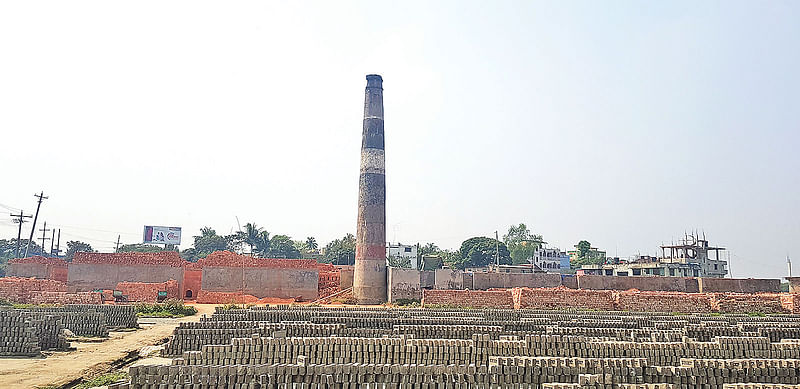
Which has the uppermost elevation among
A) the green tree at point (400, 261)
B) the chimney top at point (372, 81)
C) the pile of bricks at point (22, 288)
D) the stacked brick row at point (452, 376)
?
the chimney top at point (372, 81)

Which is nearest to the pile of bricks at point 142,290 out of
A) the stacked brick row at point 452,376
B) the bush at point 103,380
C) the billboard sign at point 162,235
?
the bush at point 103,380

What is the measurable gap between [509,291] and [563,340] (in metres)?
20.2

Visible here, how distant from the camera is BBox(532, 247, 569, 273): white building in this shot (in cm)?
7012

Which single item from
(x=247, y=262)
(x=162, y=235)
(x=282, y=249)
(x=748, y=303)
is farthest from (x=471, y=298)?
(x=162, y=235)

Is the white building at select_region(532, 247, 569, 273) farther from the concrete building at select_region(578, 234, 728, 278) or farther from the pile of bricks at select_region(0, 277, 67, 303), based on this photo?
the pile of bricks at select_region(0, 277, 67, 303)

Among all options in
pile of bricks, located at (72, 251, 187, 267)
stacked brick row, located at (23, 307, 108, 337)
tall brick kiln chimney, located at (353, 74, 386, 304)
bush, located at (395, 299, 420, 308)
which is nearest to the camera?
stacked brick row, located at (23, 307, 108, 337)

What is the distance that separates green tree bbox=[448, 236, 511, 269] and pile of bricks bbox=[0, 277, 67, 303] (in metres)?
43.2

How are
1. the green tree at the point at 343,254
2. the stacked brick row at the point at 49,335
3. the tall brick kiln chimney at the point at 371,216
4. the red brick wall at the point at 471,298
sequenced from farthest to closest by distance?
the green tree at the point at 343,254 < the tall brick kiln chimney at the point at 371,216 < the red brick wall at the point at 471,298 < the stacked brick row at the point at 49,335

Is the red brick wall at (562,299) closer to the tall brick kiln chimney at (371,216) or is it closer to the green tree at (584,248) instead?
the tall brick kiln chimney at (371,216)

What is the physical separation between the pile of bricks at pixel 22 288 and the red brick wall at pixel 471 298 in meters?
20.1

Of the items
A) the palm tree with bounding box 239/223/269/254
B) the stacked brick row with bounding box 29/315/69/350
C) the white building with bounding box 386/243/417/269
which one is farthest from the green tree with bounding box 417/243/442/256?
the stacked brick row with bounding box 29/315/69/350

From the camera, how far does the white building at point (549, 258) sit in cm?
7012

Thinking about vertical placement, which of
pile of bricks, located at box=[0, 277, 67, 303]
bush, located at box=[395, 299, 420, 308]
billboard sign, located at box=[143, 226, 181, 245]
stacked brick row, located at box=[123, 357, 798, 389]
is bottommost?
stacked brick row, located at box=[123, 357, 798, 389]

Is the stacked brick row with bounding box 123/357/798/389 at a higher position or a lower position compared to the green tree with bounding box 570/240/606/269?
lower
